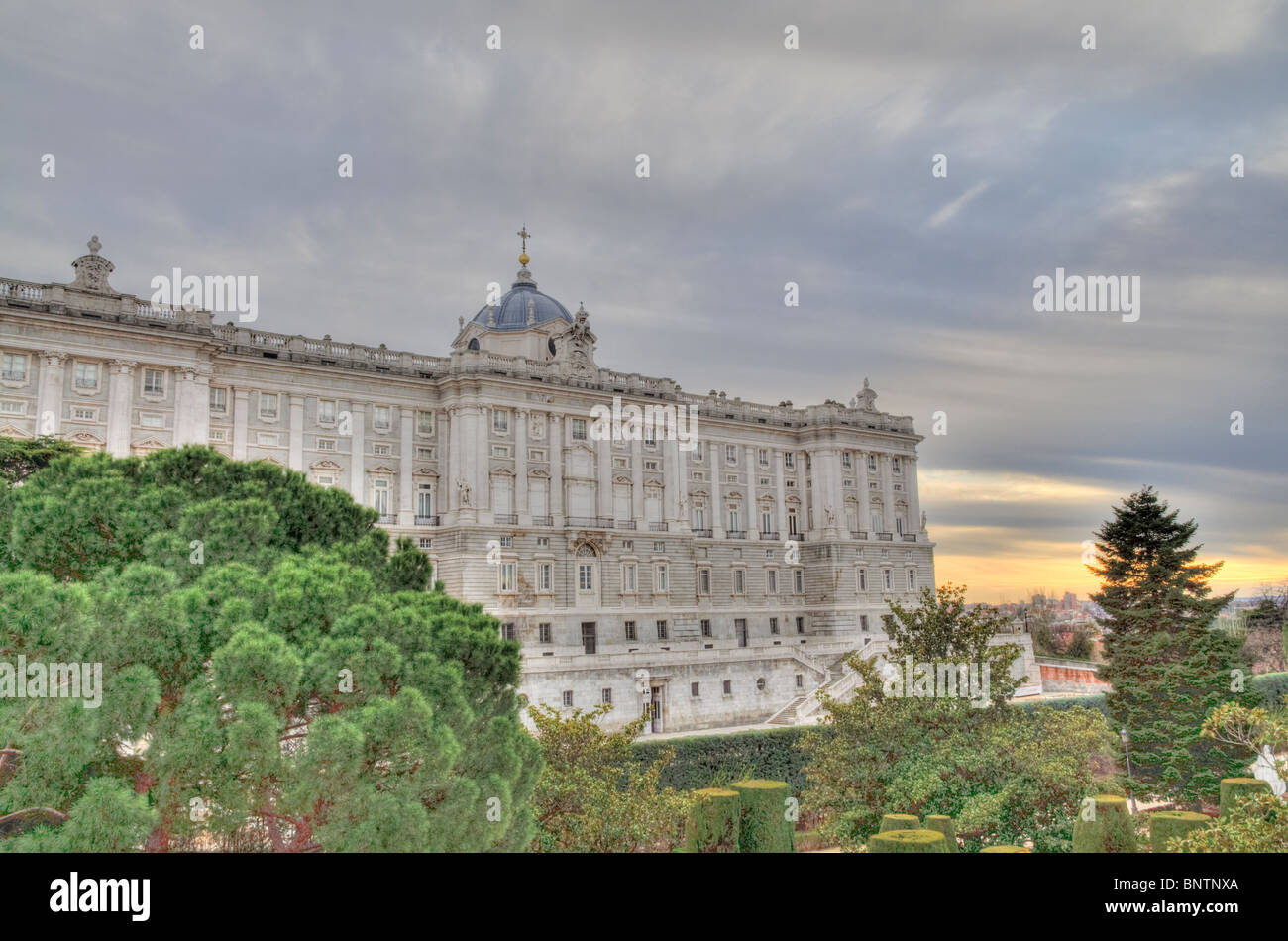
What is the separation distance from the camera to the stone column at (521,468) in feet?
198

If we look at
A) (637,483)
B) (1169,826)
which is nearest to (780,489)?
(637,483)

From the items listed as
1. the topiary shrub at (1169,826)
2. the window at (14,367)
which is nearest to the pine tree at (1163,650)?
the topiary shrub at (1169,826)

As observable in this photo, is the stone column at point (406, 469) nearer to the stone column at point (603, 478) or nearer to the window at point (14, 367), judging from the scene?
the stone column at point (603, 478)

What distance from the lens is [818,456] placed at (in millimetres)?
78688

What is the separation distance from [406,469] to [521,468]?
7.20 meters

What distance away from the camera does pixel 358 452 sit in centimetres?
5756

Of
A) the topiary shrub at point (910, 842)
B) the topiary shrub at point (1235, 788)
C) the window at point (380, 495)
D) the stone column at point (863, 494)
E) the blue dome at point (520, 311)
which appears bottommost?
the topiary shrub at point (910, 842)

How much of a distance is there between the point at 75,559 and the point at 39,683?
4988 millimetres

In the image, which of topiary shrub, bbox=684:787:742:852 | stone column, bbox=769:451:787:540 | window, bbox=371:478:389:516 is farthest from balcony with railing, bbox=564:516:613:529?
topiary shrub, bbox=684:787:742:852

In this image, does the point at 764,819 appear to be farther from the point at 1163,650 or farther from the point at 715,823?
the point at 1163,650

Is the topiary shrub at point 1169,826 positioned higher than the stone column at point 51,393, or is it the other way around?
the stone column at point 51,393

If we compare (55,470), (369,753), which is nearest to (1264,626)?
(369,753)

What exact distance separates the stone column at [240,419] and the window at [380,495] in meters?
7.79

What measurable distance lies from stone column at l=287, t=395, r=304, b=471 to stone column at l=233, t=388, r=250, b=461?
253cm
